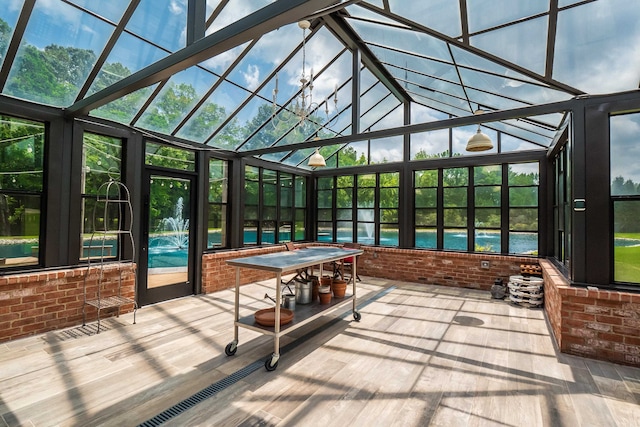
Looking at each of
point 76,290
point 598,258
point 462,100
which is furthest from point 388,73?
point 76,290

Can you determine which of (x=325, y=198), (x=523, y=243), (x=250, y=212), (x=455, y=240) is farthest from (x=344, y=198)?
(x=523, y=243)

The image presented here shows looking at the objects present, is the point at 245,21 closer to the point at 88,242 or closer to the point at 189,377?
the point at 189,377

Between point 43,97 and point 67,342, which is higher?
point 43,97

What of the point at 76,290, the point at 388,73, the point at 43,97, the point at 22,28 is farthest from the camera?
the point at 388,73

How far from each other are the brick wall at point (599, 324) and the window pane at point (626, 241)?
263 millimetres

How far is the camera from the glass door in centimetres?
495

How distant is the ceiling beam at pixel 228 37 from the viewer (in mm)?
1892

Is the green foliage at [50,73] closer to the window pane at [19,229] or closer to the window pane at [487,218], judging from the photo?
the window pane at [19,229]

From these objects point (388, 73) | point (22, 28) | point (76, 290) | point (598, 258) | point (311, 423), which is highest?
point (388, 73)

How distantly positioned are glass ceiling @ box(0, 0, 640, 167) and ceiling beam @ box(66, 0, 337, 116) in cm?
1

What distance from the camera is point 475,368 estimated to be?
3.02 meters

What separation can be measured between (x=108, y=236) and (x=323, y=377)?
147 inches

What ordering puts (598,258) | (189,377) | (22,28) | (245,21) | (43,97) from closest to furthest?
(245,21) < (189,377) < (22,28) < (598,258) < (43,97)

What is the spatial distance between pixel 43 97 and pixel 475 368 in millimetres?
5605
